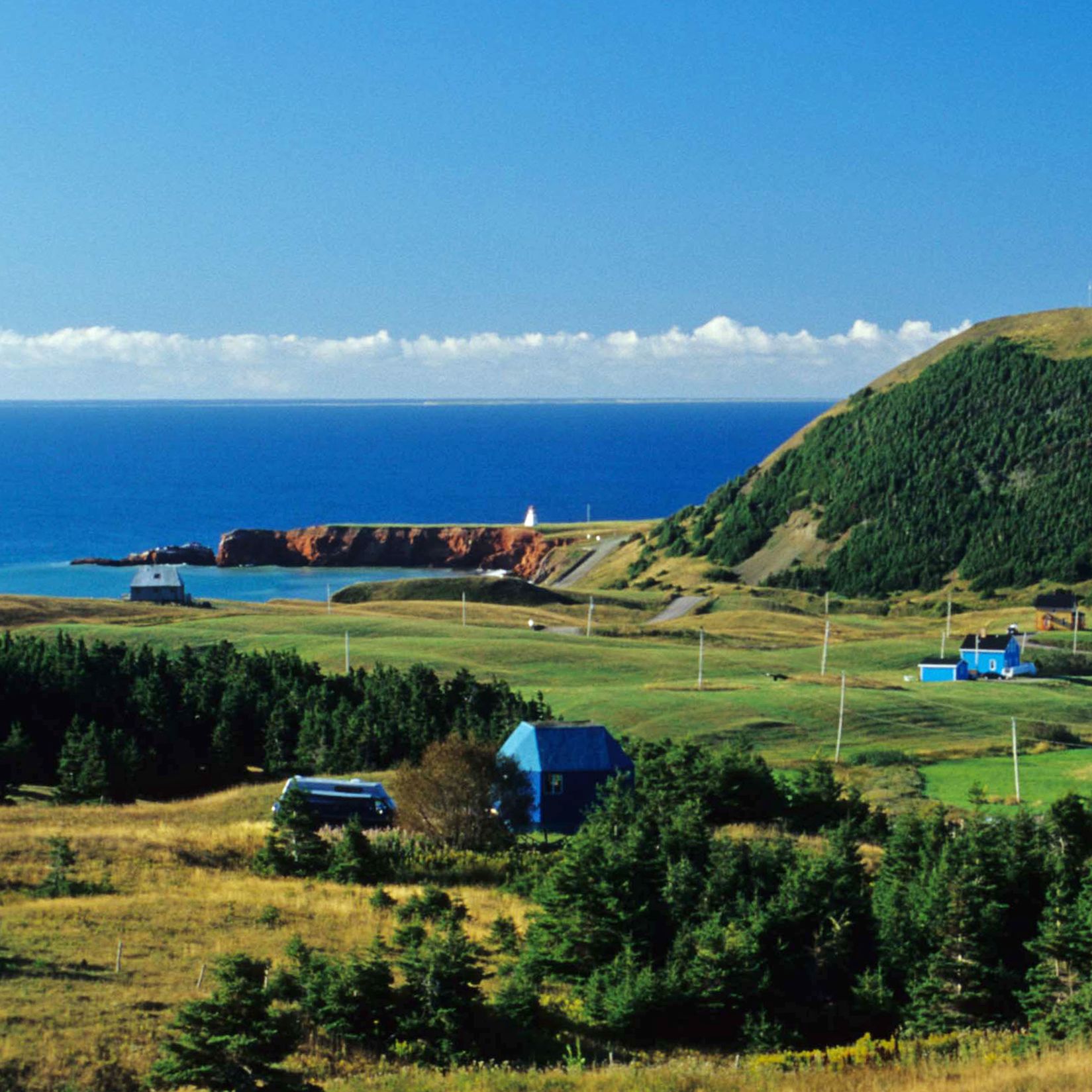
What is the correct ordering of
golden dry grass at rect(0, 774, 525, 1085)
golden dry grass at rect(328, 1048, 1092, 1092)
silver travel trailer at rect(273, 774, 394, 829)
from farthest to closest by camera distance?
silver travel trailer at rect(273, 774, 394, 829) < golden dry grass at rect(0, 774, 525, 1085) < golden dry grass at rect(328, 1048, 1092, 1092)

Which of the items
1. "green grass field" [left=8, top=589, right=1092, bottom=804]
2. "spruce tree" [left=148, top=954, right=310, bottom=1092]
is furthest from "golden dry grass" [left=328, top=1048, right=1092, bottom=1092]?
"green grass field" [left=8, top=589, right=1092, bottom=804]

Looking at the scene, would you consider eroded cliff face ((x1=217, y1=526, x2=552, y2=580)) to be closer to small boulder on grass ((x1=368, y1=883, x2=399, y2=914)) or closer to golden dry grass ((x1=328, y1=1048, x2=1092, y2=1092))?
small boulder on grass ((x1=368, y1=883, x2=399, y2=914))

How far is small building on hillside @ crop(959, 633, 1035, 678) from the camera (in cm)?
8431

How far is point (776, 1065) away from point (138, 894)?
1572 cm

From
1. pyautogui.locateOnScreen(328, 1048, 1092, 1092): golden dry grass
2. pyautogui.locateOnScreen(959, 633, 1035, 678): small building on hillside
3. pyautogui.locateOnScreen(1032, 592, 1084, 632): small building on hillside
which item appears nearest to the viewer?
pyautogui.locateOnScreen(328, 1048, 1092, 1092): golden dry grass

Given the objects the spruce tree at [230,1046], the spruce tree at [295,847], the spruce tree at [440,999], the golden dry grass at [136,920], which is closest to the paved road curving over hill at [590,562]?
the golden dry grass at [136,920]

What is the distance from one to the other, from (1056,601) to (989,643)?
2640cm

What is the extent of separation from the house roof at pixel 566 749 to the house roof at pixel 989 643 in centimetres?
4233

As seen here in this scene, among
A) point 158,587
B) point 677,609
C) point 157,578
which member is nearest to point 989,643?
point 677,609

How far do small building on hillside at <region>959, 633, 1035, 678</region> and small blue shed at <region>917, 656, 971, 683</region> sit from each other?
456 millimetres

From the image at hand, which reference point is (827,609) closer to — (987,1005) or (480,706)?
(480,706)

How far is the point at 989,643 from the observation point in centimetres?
8581

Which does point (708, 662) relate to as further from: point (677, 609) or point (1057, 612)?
point (1057, 612)

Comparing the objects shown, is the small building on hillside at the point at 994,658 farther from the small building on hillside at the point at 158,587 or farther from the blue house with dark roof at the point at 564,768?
the small building on hillside at the point at 158,587
